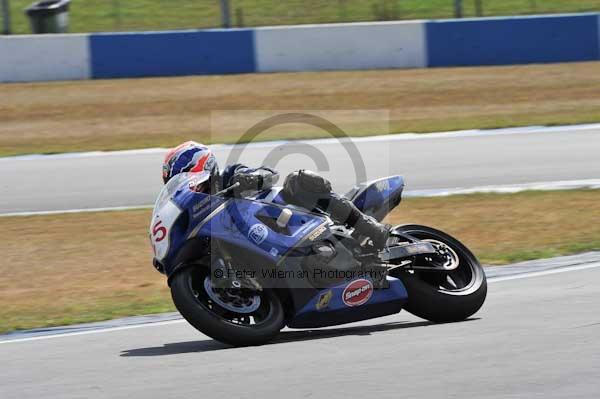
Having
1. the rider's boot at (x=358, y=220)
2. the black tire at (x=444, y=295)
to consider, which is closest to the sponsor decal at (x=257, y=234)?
the rider's boot at (x=358, y=220)

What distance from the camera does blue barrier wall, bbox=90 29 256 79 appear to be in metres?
18.5

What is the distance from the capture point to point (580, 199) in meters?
10.7

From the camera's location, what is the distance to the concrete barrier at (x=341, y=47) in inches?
728

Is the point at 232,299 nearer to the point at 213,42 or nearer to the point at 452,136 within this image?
the point at 452,136

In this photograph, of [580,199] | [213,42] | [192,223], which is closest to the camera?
[192,223]

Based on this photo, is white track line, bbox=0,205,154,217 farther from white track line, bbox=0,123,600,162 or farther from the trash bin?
the trash bin

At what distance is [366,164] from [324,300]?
7.32m

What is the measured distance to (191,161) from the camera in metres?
5.89

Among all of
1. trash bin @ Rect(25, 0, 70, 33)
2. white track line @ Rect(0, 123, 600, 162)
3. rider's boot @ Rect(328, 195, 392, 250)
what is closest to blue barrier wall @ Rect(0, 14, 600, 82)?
trash bin @ Rect(25, 0, 70, 33)

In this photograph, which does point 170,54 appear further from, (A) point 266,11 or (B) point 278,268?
(B) point 278,268

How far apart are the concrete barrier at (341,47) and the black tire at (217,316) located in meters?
13.0

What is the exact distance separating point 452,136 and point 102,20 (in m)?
7.59

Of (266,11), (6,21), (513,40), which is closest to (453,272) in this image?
(513,40)

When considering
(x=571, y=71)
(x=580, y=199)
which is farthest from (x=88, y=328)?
(x=571, y=71)
